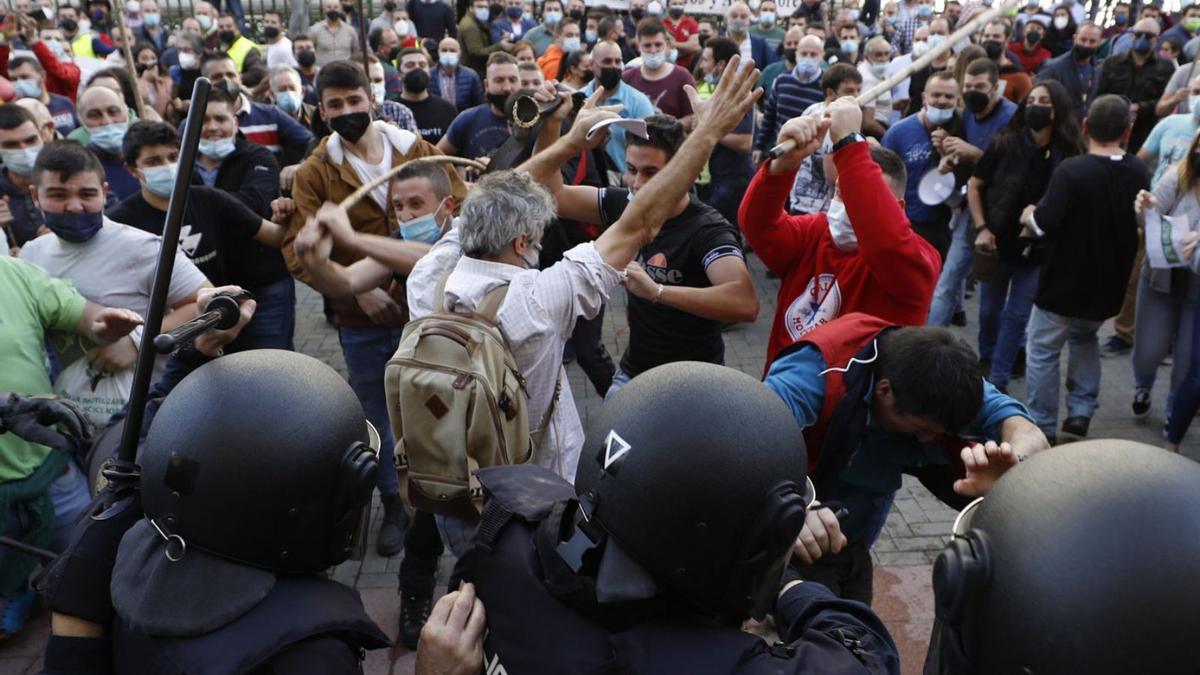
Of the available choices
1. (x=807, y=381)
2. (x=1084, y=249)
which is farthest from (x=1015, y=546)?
(x=1084, y=249)

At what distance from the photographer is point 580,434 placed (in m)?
3.17

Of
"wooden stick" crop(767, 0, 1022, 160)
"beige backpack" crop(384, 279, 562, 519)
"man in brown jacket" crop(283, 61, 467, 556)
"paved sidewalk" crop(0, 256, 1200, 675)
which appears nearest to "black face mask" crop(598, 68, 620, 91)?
"paved sidewalk" crop(0, 256, 1200, 675)

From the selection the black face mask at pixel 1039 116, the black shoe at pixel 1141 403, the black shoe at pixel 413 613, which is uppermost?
the black face mask at pixel 1039 116

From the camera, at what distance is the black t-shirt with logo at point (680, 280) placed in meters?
3.77

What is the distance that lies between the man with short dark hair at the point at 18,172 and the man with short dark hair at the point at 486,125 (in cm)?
236

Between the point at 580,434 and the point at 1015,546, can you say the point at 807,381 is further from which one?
the point at 1015,546

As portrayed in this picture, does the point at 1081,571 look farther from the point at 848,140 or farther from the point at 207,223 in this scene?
the point at 207,223

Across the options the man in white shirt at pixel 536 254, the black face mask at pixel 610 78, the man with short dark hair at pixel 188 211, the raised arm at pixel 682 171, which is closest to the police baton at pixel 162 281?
the man in white shirt at pixel 536 254

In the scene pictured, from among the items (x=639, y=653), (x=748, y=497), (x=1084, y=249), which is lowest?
(x=1084, y=249)

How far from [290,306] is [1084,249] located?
4483mm

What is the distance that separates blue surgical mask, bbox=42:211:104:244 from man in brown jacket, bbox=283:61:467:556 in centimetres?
84

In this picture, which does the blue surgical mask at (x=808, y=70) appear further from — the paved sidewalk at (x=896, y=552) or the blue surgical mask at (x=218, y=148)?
the blue surgical mask at (x=218, y=148)

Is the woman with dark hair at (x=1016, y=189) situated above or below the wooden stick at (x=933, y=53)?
below

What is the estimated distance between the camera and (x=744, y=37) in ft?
36.1
